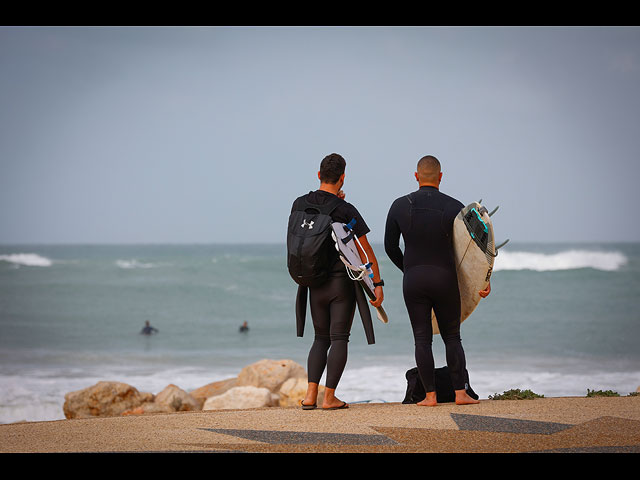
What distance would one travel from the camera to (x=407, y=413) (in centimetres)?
561

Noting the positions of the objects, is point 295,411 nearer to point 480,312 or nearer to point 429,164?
point 429,164

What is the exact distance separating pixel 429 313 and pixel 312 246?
43.1 inches

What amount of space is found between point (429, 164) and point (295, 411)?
2192 millimetres

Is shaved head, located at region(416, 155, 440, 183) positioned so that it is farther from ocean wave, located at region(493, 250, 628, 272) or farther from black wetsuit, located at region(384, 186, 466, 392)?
ocean wave, located at region(493, 250, 628, 272)

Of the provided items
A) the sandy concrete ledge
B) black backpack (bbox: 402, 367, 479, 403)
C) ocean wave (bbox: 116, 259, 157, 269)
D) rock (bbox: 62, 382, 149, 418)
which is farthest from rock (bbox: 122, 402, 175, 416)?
ocean wave (bbox: 116, 259, 157, 269)

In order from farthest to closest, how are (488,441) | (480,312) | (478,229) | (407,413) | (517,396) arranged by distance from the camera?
(480,312)
(517,396)
(478,229)
(407,413)
(488,441)

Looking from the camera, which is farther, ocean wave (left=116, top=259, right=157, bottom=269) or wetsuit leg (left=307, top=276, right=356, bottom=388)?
ocean wave (left=116, top=259, right=157, bottom=269)

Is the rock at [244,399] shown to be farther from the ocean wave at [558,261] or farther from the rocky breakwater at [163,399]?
the ocean wave at [558,261]

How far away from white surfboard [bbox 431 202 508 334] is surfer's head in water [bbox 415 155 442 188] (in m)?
0.34

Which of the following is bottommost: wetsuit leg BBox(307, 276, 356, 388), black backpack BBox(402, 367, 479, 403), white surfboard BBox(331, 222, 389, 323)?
black backpack BBox(402, 367, 479, 403)

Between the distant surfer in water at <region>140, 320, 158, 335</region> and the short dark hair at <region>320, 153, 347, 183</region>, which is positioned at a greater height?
the short dark hair at <region>320, 153, 347, 183</region>

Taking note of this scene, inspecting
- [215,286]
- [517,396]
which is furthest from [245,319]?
[517,396]

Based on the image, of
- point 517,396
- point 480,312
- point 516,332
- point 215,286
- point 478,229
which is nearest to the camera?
point 478,229

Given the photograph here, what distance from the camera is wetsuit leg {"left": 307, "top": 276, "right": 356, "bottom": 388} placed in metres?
5.84
